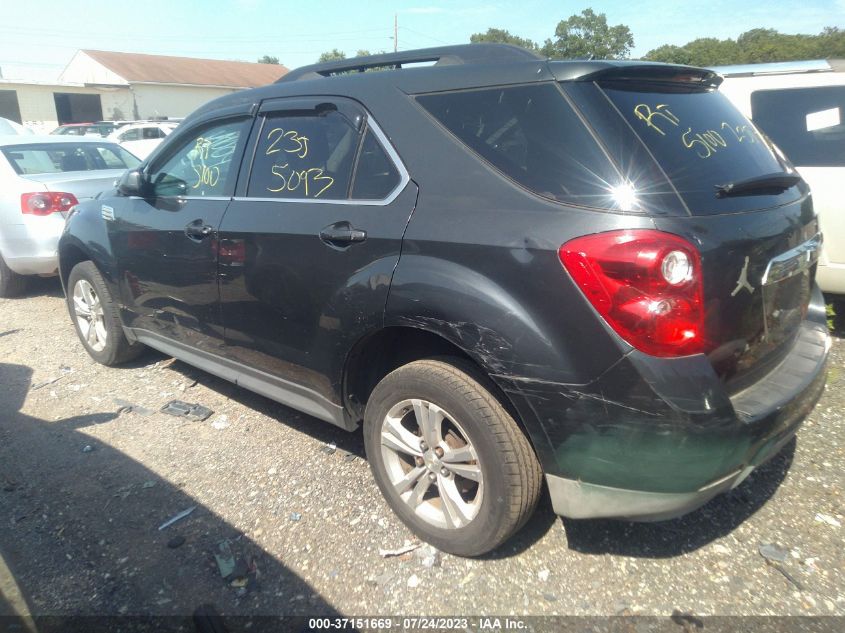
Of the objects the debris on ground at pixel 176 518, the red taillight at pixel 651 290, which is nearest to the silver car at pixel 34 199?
the debris on ground at pixel 176 518

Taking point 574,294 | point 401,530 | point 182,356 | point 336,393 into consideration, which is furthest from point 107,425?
point 574,294

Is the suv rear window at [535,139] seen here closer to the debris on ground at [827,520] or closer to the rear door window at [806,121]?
the debris on ground at [827,520]

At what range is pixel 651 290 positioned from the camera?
6.58ft

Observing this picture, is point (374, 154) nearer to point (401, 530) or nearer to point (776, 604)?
point (401, 530)

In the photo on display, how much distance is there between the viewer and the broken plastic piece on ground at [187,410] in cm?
402

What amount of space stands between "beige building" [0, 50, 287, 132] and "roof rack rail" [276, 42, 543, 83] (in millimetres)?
38472

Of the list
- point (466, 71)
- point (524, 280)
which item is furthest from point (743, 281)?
point (466, 71)

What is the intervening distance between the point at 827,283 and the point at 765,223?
2.85m

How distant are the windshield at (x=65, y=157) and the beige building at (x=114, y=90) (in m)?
33.4

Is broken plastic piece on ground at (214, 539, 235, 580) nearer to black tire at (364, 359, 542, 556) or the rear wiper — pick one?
black tire at (364, 359, 542, 556)

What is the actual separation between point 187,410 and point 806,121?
15.9 ft

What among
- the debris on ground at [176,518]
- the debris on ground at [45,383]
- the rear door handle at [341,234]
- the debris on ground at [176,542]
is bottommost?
the debris on ground at [45,383]

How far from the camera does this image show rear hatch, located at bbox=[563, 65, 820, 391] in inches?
82.3

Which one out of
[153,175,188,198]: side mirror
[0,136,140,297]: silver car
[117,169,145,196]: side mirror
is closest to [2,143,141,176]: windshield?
[0,136,140,297]: silver car
